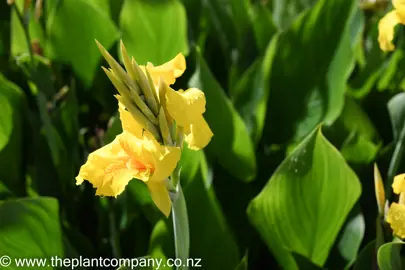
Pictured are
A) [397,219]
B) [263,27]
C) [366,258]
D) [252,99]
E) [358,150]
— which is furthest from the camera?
[263,27]

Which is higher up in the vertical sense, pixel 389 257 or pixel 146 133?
pixel 146 133

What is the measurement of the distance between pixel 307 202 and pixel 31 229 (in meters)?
0.32

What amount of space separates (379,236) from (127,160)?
0.29 m

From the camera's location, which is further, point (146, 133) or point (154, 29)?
point (154, 29)

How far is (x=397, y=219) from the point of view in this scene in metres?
0.49

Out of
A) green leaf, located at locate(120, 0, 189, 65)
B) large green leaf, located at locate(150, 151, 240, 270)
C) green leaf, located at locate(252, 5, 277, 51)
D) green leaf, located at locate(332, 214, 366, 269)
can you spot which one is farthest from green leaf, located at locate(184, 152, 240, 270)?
green leaf, located at locate(252, 5, 277, 51)

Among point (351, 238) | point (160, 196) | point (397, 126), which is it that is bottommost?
point (351, 238)

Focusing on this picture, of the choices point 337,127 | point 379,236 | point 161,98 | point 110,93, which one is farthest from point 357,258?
point 110,93

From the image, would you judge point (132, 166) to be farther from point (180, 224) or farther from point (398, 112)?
point (398, 112)

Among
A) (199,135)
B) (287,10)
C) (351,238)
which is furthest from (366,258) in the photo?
(287,10)

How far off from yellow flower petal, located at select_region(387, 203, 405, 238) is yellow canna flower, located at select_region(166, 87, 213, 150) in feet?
0.66

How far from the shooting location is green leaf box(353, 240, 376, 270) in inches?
23.4

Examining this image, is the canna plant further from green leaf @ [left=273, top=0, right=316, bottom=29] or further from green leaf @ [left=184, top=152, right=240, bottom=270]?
green leaf @ [left=273, top=0, right=316, bottom=29]

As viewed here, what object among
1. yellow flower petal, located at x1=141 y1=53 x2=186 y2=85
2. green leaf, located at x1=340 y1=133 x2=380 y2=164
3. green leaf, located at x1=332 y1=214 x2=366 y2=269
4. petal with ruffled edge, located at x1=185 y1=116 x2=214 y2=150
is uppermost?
yellow flower petal, located at x1=141 y1=53 x2=186 y2=85
